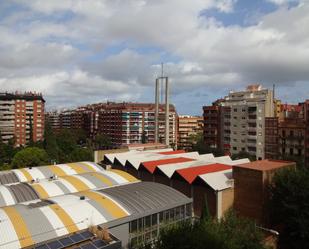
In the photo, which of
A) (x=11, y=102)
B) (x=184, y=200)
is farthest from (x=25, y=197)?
(x=11, y=102)

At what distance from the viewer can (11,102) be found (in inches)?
3578

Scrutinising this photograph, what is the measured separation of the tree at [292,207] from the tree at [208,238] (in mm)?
6559

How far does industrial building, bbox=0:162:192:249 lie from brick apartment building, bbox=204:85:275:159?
4378cm

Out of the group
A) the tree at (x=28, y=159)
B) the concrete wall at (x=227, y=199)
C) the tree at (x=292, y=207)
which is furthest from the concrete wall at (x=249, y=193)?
the tree at (x=28, y=159)

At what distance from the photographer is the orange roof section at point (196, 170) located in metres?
32.7

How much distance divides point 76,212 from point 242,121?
5462cm

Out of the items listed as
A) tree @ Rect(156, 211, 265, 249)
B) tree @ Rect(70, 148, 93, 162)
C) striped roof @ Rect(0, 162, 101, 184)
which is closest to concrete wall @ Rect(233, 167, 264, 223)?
tree @ Rect(156, 211, 265, 249)

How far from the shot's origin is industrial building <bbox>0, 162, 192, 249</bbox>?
17.4 m

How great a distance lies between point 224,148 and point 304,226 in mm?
49106

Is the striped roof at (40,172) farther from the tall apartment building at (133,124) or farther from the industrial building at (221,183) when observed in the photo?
the tall apartment building at (133,124)

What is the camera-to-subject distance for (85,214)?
2047cm

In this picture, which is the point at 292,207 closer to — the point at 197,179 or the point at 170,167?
the point at 197,179

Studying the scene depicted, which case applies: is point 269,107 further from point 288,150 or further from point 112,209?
point 112,209

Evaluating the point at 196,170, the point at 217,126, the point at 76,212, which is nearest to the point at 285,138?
the point at 217,126
